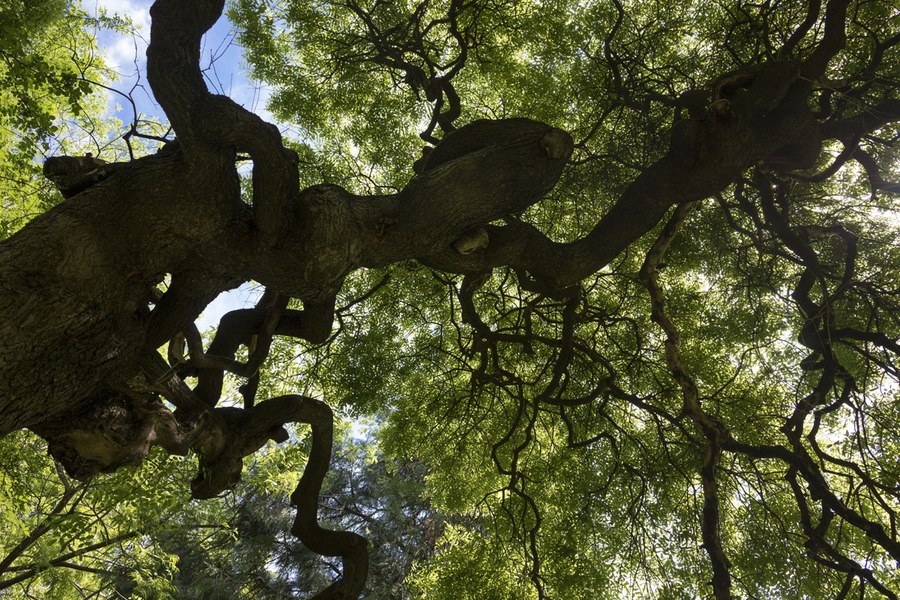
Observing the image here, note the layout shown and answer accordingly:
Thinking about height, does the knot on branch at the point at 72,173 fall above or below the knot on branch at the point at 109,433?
above

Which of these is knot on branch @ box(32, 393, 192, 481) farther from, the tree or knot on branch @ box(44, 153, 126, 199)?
knot on branch @ box(44, 153, 126, 199)

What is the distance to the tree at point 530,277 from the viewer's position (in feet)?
10.6

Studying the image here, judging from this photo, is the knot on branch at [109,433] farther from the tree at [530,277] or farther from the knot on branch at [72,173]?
the knot on branch at [72,173]

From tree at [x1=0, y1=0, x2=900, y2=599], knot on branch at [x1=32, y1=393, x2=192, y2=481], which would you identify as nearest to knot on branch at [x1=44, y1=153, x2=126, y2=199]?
tree at [x1=0, y1=0, x2=900, y2=599]

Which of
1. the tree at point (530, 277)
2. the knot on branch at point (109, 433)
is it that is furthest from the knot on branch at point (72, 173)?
the knot on branch at point (109, 433)

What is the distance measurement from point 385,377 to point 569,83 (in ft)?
14.7

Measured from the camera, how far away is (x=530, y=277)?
584cm

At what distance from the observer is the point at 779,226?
18.8ft

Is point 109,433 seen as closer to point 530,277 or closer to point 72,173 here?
point 72,173

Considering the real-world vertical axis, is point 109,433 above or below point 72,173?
below

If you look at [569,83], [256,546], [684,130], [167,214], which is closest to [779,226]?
[684,130]

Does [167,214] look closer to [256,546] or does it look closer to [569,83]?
[569,83]

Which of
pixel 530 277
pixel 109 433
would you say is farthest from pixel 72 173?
pixel 530 277

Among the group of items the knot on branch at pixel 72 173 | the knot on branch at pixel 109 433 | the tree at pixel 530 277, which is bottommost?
the knot on branch at pixel 109 433
